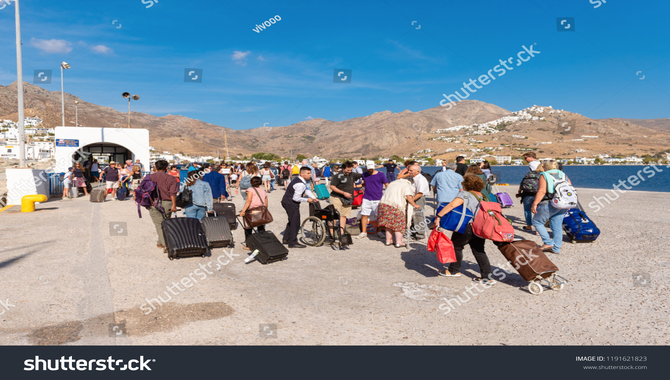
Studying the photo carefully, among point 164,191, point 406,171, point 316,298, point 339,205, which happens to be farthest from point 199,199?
point 406,171

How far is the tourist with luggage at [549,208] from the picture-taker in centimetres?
660

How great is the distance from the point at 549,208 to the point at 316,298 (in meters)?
4.67

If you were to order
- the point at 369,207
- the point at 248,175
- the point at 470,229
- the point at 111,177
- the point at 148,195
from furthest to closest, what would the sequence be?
the point at 111,177
the point at 248,175
the point at 369,207
the point at 148,195
the point at 470,229

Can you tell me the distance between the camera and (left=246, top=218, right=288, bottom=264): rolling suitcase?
6.42m

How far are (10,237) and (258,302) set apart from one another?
6925 millimetres

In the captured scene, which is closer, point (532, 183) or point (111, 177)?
point (532, 183)

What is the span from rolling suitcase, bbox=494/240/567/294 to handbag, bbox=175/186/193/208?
5753mm

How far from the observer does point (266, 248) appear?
6.46m

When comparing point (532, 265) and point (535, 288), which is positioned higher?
point (532, 265)

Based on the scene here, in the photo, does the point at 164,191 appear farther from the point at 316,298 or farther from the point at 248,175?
the point at 248,175

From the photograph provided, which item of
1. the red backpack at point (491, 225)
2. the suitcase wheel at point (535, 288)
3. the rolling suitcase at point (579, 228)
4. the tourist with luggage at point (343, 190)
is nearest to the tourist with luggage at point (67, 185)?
the tourist with luggage at point (343, 190)

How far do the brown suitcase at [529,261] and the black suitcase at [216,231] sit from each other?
197 inches

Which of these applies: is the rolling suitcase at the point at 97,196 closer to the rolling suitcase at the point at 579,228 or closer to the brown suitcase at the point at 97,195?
the brown suitcase at the point at 97,195

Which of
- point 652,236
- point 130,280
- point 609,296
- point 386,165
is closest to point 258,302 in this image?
point 130,280
